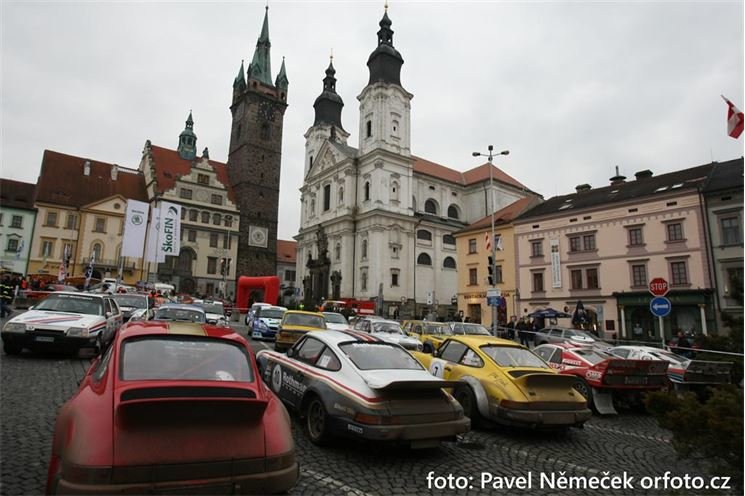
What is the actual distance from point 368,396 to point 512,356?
394 cm

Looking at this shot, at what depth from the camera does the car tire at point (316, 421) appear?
5750 millimetres

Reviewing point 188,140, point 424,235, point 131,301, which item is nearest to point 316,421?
point 131,301

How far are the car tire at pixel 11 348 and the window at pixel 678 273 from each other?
106ft

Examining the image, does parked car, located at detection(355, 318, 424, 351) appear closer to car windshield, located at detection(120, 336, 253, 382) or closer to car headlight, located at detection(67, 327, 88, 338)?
car headlight, located at detection(67, 327, 88, 338)

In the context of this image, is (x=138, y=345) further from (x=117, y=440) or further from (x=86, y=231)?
(x=86, y=231)

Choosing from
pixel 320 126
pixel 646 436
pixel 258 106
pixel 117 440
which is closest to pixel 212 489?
pixel 117 440

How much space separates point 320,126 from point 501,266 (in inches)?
1540

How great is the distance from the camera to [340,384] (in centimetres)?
592

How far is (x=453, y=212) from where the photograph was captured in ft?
198

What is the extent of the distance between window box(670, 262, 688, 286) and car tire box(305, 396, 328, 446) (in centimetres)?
2891

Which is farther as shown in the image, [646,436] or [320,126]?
[320,126]

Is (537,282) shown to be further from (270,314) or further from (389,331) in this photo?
(270,314)

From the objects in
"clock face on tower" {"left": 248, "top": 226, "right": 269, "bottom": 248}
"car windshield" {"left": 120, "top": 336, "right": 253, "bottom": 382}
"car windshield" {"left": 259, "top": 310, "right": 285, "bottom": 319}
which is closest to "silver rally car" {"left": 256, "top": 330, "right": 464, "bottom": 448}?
"car windshield" {"left": 120, "top": 336, "right": 253, "bottom": 382}

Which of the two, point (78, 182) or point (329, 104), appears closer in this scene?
point (78, 182)
